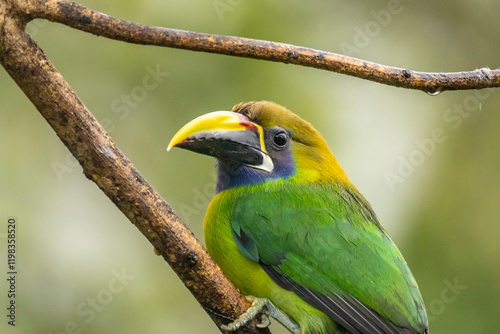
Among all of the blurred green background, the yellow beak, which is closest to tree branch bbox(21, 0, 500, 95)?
the yellow beak

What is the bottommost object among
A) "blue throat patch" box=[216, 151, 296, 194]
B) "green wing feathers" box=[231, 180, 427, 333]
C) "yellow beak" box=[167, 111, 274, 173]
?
"green wing feathers" box=[231, 180, 427, 333]

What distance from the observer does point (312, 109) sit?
5668 mm

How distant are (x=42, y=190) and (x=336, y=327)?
296 centimetres

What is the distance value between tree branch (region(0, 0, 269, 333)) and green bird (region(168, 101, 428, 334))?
0.77ft

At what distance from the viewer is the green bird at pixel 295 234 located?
3193mm

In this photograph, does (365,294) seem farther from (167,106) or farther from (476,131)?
(476,131)

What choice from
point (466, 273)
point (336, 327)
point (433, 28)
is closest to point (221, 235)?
point (336, 327)

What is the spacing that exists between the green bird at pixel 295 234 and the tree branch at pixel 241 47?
734mm

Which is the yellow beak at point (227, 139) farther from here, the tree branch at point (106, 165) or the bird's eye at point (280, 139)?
the tree branch at point (106, 165)

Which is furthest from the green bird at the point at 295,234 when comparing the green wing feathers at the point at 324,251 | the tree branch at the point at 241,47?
the tree branch at the point at 241,47

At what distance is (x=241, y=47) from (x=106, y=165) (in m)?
0.76

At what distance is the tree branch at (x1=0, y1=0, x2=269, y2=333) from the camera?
251 cm

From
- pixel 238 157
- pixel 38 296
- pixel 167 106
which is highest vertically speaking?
pixel 167 106

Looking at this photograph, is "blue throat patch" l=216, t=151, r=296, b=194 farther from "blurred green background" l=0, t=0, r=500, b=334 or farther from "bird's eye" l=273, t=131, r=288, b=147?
"blurred green background" l=0, t=0, r=500, b=334
